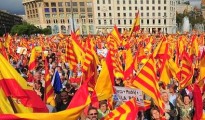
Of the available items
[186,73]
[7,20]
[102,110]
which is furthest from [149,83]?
[7,20]

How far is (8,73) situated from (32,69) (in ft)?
20.3

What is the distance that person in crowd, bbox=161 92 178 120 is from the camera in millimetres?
5761

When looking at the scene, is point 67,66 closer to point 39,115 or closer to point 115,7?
point 39,115

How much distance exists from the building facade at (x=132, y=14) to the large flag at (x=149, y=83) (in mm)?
97793

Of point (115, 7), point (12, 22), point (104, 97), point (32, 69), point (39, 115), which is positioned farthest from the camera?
point (12, 22)

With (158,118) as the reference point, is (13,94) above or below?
above

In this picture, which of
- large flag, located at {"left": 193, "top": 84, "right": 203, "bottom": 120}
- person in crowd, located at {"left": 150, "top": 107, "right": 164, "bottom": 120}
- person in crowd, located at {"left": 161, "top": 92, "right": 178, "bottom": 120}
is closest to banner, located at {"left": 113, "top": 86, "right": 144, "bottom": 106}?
person in crowd, located at {"left": 150, "top": 107, "right": 164, "bottom": 120}

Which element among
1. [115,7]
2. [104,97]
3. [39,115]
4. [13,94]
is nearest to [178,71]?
[104,97]

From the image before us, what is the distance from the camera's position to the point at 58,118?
3.59 m

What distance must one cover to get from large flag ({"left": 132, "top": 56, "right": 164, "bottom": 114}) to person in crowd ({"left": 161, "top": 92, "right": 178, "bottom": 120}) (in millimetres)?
215

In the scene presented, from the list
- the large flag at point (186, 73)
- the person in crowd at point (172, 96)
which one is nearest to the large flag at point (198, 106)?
the person in crowd at point (172, 96)

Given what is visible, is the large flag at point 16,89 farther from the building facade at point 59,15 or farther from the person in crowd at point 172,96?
the building facade at point 59,15

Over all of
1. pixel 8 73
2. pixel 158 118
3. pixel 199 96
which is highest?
pixel 8 73

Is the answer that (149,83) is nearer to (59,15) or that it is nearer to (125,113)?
(125,113)
